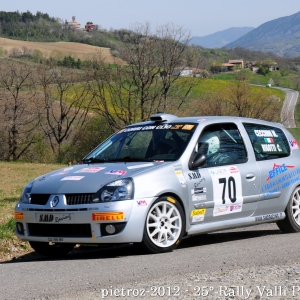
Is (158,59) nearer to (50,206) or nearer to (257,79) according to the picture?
(50,206)

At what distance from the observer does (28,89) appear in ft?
213

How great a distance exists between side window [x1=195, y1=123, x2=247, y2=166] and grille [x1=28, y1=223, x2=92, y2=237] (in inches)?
74.2

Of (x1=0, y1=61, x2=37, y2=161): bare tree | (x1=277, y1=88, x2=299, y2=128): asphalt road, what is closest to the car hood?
(x1=0, y1=61, x2=37, y2=161): bare tree

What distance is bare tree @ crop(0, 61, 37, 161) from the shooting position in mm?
60062

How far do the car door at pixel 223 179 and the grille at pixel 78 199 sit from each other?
52.2 inches

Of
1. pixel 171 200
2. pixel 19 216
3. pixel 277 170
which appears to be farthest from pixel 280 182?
pixel 19 216

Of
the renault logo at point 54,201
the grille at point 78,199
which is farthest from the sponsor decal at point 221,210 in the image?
the renault logo at point 54,201

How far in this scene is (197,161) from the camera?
8156mm

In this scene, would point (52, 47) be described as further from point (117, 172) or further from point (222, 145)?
point (117, 172)

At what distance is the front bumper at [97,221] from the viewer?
7.33 meters

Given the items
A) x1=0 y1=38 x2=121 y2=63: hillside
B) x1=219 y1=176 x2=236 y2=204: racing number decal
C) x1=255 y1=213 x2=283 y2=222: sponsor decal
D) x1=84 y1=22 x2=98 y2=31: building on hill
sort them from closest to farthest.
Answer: x1=219 y1=176 x2=236 y2=204: racing number decal, x1=255 y1=213 x2=283 y2=222: sponsor decal, x1=0 y1=38 x2=121 y2=63: hillside, x1=84 y1=22 x2=98 y2=31: building on hill

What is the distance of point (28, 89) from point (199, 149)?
58.2 meters

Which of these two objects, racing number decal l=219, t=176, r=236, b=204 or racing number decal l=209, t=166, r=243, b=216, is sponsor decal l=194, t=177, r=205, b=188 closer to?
racing number decal l=209, t=166, r=243, b=216

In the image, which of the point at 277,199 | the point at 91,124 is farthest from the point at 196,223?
the point at 91,124
